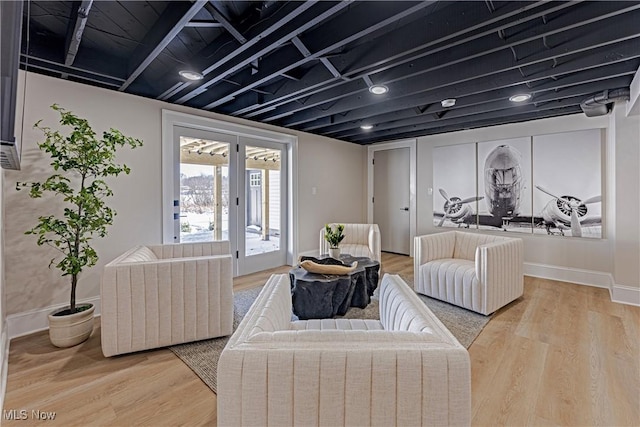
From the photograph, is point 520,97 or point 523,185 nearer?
point 520,97

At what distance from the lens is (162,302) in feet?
7.31

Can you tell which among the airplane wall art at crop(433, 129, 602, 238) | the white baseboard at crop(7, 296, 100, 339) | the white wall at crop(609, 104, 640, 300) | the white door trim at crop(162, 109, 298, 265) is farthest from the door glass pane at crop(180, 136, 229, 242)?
the white wall at crop(609, 104, 640, 300)

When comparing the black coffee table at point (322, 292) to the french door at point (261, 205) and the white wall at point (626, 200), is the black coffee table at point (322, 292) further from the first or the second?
the white wall at point (626, 200)

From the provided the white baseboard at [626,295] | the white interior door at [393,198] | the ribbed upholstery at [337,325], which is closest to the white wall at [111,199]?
the ribbed upholstery at [337,325]

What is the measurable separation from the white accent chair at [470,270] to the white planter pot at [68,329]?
130 inches

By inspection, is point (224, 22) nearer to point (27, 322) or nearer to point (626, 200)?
point (27, 322)

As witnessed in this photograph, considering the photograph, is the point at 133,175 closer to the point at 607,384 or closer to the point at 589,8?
the point at 589,8

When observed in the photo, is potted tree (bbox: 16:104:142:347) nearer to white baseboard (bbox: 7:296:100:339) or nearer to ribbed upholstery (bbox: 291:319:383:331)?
white baseboard (bbox: 7:296:100:339)

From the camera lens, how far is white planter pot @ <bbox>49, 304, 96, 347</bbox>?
2.28 m

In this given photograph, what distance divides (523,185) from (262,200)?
3947 mm

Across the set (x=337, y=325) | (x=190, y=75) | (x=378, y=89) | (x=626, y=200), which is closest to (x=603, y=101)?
(x=626, y=200)

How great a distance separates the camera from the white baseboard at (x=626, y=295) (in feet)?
10.5

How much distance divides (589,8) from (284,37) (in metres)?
1.89

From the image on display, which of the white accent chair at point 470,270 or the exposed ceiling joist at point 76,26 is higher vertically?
the exposed ceiling joist at point 76,26
